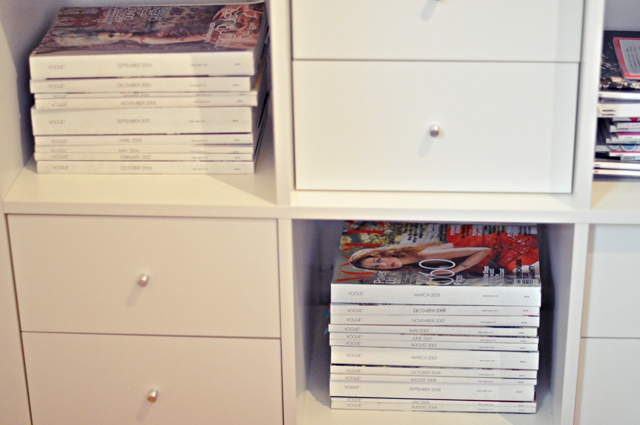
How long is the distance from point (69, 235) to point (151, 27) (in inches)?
14.5

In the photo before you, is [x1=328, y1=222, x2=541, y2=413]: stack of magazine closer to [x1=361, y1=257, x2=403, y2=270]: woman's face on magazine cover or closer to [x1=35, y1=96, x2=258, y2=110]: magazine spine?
[x1=361, y1=257, x2=403, y2=270]: woman's face on magazine cover

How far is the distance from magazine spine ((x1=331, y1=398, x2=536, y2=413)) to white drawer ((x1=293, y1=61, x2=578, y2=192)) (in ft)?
1.32

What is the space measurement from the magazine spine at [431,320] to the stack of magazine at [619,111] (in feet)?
0.88

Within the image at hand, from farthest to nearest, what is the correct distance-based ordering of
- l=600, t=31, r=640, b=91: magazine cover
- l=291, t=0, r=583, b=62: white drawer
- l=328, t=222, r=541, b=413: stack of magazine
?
1. l=328, t=222, r=541, b=413: stack of magazine
2. l=600, t=31, r=640, b=91: magazine cover
3. l=291, t=0, r=583, b=62: white drawer

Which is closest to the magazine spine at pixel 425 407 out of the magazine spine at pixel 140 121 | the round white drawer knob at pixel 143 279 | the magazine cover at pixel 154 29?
the round white drawer knob at pixel 143 279

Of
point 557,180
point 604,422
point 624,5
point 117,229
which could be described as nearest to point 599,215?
point 557,180

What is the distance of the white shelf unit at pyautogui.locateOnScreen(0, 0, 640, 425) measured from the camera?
96cm

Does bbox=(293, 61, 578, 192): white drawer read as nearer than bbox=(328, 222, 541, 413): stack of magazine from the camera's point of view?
Yes

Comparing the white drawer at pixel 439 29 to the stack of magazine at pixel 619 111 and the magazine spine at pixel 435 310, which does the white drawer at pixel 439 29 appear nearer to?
the stack of magazine at pixel 619 111

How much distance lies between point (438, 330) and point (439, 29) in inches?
19.4

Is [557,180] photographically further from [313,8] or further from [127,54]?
[127,54]

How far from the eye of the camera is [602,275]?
3.37 ft

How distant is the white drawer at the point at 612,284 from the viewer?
100 cm

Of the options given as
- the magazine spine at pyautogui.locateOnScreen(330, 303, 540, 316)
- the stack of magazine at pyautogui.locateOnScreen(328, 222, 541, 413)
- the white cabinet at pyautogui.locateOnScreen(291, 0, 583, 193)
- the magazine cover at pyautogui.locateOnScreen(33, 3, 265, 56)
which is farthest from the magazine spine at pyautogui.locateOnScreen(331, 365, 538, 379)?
the magazine cover at pyautogui.locateOnScreen(33, 3, 265, 56)
